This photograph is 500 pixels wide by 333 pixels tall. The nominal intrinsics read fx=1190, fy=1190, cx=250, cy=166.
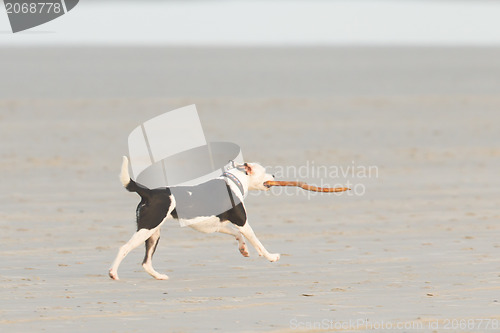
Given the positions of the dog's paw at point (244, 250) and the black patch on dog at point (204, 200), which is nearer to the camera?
the black patch on dog at point (204, 200)

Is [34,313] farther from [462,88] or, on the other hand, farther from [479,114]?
[462,88]

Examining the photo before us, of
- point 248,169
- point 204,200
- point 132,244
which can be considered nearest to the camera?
point 132,244

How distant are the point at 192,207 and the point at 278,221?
135 inches

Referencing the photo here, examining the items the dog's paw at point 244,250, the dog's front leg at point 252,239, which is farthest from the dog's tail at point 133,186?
the dog's paw at point 244,250

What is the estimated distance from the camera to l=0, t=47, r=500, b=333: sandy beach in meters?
8.08

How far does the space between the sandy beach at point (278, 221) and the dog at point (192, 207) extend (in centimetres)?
31

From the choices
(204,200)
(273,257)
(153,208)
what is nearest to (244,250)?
(273,257)

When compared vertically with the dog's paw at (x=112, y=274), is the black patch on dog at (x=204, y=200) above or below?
above

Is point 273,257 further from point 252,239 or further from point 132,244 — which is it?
point 132,244

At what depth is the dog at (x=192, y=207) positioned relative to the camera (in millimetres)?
9047

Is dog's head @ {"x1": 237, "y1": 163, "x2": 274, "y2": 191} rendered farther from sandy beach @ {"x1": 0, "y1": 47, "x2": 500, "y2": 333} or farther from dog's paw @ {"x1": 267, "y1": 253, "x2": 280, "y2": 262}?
sandy beach @ {"x1": 0, "y1": 47, "x2": 500, "y2": 333}

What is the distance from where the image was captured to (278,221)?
12461mm

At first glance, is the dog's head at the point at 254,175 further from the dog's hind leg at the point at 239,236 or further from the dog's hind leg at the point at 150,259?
the dog's hind leg at the point at 150,259

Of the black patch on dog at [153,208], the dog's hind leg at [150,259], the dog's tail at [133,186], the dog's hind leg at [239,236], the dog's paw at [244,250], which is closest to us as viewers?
the dog's tail at [133,186]
